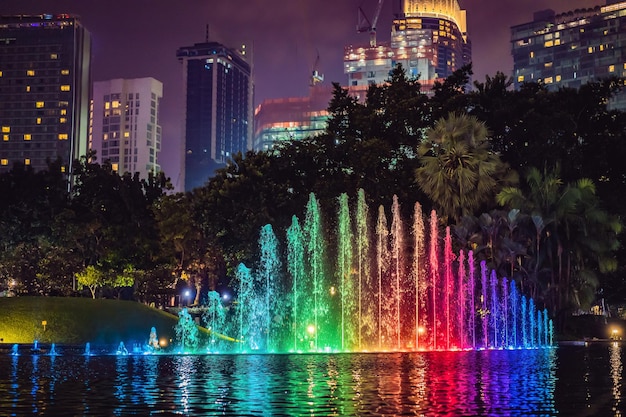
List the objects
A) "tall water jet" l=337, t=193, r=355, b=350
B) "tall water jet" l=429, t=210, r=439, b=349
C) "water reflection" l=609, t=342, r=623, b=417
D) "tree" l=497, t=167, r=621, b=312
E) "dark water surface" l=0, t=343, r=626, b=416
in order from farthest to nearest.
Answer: "tree" l=497, t=167, r=621, b=312 < "tall water jet" l=337, t=193, r=355, b=350 < "tall water jet" l=429, t=210, r=439, b=349 < "water reflection" l=609, t=342, r=623, b=417 < "dark water surface" l=0, t=343, r=626, b=416

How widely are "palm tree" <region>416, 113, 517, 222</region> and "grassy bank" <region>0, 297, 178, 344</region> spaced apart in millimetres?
17585

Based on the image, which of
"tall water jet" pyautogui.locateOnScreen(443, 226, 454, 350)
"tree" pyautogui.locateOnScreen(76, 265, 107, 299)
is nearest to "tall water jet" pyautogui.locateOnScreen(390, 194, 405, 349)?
"tall water jet" pyautogui.locateOnScreen(443, 226, 454, 350)

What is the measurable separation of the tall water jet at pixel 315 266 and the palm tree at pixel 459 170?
7.14m

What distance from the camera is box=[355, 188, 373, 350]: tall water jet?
43188 millimetres

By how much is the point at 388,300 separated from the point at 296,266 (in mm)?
7930

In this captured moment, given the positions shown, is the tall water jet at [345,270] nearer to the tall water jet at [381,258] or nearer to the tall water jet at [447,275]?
the tall water jet at [381,258]

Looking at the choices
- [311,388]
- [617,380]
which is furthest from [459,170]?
[311,388]

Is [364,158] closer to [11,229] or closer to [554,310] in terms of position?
[554,310]

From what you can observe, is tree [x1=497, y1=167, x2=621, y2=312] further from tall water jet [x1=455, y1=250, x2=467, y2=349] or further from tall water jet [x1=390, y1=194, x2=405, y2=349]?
tall water jet [x1=390, y1=194, x2=405, y2=349]

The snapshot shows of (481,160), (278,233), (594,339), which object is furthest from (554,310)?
(278,233)

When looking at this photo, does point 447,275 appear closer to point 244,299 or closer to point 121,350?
point 121,350

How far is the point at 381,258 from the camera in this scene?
46.9 m

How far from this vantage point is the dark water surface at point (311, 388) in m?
13.9

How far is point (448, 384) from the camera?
1864cm
